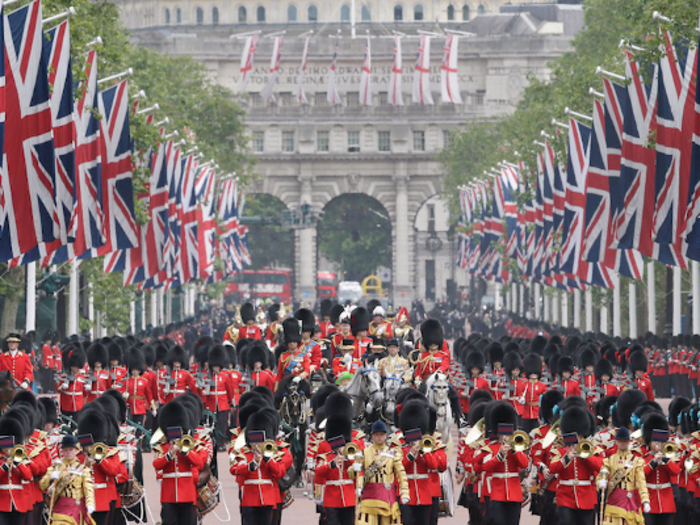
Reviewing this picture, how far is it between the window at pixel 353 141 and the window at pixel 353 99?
1979 mm

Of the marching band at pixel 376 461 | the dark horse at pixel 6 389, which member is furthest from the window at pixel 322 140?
the marching band at pixel 376 461

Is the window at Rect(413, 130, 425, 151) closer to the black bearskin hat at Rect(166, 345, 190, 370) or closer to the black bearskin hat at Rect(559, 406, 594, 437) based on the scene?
the black bearskin hat at Rect(166, 345, 190, 370)

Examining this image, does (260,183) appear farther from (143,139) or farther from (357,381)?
(357,381)

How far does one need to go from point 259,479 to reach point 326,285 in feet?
365

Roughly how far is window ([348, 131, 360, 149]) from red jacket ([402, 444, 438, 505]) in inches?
4403

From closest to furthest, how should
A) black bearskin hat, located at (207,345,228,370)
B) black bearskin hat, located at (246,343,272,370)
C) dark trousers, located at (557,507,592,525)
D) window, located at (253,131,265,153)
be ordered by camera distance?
1. dark trousers, located at (557,507,592,525)
2. black bearskin hat, located at (246,343,272,370)
3. black bearskin hat, located at (207,345,228,370)
4. window, located at (253,131,265,153)

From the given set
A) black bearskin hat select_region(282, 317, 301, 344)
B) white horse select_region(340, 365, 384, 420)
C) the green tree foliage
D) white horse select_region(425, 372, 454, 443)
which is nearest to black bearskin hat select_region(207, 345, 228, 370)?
black bearskin hat select_region(282, 317, 301, 344)

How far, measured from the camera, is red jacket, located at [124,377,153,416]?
3189cm

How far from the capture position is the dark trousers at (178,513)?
20.2m

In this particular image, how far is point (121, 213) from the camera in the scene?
1599 inches

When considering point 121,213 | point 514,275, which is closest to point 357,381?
point 121,213

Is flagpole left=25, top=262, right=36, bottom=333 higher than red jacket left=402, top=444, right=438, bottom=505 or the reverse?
higher

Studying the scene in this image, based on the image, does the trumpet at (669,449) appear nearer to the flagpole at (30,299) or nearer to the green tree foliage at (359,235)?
the flagpole at (30,299)

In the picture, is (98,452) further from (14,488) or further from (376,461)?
(376,461)
